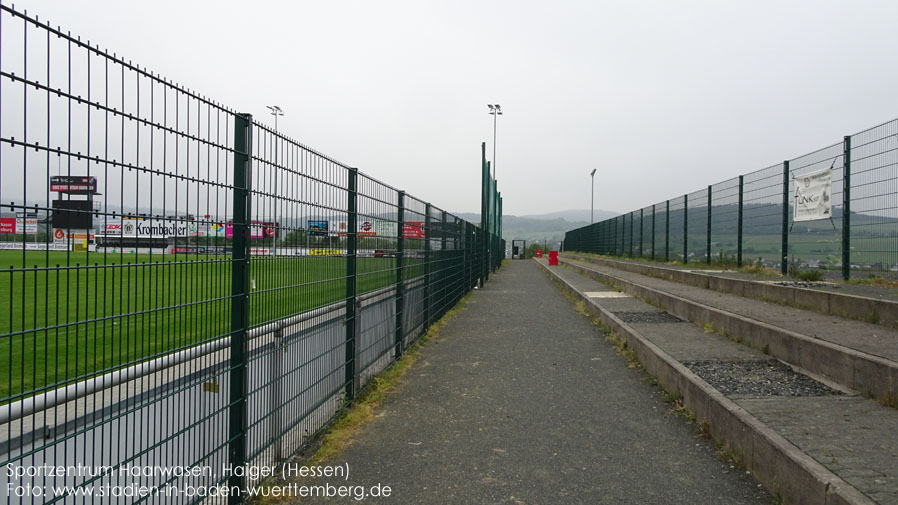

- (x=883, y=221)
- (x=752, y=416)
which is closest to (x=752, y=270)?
(x=883, y=221)

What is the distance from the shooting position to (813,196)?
442 inches

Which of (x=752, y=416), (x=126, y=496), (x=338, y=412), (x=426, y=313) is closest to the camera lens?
(x=126, y=496)

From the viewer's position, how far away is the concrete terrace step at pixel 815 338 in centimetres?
461

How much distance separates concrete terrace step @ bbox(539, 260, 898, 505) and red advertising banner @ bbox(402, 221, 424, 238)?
3273 mm

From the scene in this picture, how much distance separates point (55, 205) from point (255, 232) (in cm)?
135

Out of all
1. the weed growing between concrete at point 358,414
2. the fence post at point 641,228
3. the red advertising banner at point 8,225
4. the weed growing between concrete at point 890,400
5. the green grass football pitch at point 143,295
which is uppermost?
the fence post at point 641,228

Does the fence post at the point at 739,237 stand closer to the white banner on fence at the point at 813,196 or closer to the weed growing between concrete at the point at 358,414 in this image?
the white banner on fence at the point at 813,196

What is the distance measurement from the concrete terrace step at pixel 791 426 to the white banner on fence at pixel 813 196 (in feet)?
17.8

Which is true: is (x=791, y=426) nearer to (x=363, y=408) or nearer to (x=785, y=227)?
(x=363, y=408)

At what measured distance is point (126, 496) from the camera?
2.58 metres

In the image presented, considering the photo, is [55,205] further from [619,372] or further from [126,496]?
[619,372]

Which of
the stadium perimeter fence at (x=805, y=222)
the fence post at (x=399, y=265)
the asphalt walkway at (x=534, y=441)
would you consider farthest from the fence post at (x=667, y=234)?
the fence post at (x=399, y=265)

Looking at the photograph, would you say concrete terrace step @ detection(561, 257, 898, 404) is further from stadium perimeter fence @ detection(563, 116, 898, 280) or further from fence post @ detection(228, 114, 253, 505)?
fence post @ detection(228, 114, 253, 505)

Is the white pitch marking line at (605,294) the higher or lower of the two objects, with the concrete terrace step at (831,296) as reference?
lower
